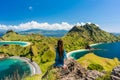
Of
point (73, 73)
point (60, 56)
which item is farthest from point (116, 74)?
point (60, 56)

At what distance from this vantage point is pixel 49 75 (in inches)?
583

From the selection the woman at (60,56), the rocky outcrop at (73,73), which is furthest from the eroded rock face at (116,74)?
the woman at (60,56)

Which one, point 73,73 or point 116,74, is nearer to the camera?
point 116,74

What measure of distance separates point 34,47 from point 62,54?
117m

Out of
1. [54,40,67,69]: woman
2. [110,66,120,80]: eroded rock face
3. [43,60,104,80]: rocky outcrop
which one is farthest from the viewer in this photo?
[54,40,67,69]: woman

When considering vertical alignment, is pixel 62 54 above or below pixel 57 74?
above

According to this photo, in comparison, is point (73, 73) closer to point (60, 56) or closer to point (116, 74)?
point (60, 56)

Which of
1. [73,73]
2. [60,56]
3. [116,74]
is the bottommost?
[73,73]

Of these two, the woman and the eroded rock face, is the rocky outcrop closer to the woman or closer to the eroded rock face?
the woman

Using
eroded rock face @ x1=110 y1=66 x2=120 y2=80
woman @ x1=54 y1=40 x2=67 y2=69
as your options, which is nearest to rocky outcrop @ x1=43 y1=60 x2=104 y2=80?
woman @ x1=54 y1=40 x2=67 y2=69

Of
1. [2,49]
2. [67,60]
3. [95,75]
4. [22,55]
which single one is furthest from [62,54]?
[2,49]

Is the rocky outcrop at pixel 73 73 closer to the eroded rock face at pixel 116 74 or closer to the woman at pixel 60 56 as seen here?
the woman at pixel 60 56

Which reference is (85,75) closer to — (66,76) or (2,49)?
(66,76)

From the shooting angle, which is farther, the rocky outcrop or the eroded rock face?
the rocky outcrop
